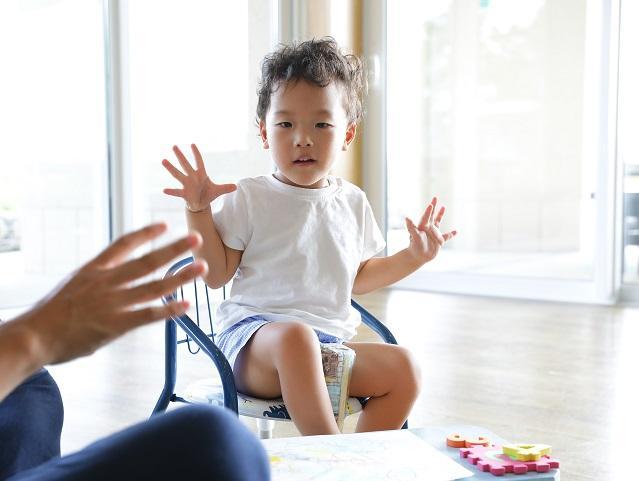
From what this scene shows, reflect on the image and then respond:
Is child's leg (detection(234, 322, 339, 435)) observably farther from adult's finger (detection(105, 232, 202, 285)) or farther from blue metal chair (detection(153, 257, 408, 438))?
adult's finger (detection(105, 232, 202, 285))

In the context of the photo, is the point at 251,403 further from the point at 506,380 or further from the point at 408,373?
the point at 506,380

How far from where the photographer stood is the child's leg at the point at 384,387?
1.36 meters

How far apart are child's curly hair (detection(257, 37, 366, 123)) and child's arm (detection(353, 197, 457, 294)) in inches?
9.4

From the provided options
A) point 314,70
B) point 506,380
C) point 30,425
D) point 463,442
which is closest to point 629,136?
point 506,380

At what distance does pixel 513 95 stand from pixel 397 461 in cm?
353

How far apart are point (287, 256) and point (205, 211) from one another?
17cm

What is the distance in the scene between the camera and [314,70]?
146cm

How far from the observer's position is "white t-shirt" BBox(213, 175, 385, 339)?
1.42 m

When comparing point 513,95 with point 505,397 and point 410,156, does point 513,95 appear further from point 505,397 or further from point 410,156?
point 505,397

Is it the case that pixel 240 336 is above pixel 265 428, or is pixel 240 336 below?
above

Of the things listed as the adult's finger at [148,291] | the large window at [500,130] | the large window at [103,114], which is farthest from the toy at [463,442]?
the large window at [500,130]

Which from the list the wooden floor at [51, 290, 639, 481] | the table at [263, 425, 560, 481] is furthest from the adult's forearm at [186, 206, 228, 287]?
the wooden floor at [51, 290, 639, 481]

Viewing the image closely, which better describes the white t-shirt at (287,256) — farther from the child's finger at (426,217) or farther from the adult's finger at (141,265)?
the adult's finger at (141,265)

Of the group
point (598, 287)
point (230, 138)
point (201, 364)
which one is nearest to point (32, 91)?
point (230, 138)
